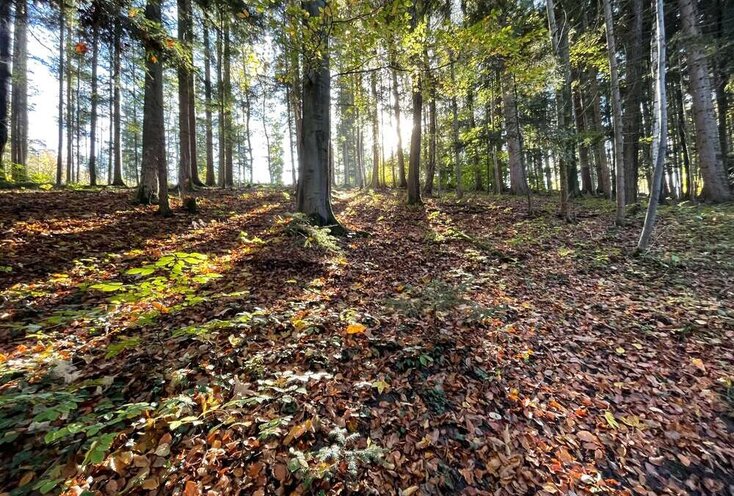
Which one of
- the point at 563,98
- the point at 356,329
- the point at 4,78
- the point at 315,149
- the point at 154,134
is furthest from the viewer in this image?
the point at 4,78

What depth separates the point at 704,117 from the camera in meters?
10.3

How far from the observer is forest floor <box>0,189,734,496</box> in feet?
7.43

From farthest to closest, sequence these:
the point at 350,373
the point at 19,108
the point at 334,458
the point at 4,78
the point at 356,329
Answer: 1. the point at 19,108
2. the point at 4,78
3. the point at 356,329
4. the point at 350,373
5. the point at 334,458

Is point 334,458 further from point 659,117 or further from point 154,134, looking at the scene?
point 154,134

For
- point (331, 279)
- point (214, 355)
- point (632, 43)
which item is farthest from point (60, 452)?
point (632, 43)

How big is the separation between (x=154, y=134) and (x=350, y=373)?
8942 mm

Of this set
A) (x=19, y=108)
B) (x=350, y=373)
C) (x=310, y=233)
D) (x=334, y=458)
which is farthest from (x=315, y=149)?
(x=19, y=108)

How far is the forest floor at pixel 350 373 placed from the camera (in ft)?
7.43

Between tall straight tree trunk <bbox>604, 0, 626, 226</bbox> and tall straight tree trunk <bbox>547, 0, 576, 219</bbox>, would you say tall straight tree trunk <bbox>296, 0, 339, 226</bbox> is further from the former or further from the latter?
tall straight tree trunk <bbox>604, 0, 626, 226</bbox>

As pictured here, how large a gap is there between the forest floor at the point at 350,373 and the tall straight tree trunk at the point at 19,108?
1232 cm

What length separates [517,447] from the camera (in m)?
2.75

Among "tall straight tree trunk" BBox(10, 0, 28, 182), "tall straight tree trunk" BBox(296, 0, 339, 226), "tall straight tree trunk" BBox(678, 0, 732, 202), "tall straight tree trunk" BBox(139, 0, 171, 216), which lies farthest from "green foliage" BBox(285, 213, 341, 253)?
"tall straight tree trunk" BBox(10, 0, 28, 182)

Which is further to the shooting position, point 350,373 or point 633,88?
point 633,88

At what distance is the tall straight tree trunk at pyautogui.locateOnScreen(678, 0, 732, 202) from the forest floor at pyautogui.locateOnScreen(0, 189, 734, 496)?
6116 millimetres
